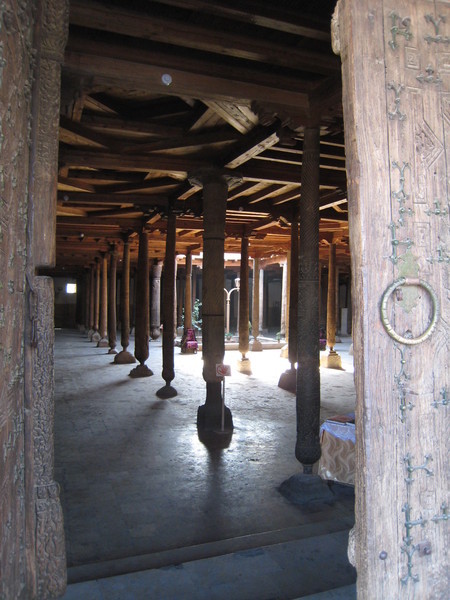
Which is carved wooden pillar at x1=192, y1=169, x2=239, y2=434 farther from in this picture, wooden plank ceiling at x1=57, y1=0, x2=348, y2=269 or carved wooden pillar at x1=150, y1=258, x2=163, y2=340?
carved wooden pillar at x1=150, y1=258, x2=163, y2=340

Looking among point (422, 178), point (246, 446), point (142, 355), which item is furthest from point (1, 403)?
point (142, 355)

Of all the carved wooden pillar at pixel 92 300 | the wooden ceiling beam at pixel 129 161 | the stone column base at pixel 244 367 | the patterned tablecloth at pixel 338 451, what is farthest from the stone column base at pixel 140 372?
the carved wooden pillar at pixel 92 300

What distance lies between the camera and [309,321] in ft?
17.1

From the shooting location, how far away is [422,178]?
203 centimetres

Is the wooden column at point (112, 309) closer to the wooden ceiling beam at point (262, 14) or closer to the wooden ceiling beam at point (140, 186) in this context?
the wooden ceiling beam at point (140, 186)

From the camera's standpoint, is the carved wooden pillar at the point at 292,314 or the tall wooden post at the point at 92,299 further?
the tall wooden post at the point at 92,299

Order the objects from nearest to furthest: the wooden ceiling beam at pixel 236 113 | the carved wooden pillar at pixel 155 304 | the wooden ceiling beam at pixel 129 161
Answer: the wooden ceiling beam at pixel 236 113, the wooden ceiling beam at pixel 129 161, the carved wooden pillar at pixel 155 304

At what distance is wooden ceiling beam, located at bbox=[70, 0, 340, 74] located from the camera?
12.3ft

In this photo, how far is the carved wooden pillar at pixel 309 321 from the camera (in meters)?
5.16

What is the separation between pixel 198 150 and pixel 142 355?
6611 mm

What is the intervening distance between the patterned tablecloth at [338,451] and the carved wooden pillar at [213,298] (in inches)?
92.3

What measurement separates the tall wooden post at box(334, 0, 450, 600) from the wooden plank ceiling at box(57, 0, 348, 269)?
7.21ft

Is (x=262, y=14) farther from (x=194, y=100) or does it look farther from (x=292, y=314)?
(x=292, y=314)

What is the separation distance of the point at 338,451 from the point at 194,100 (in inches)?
180
